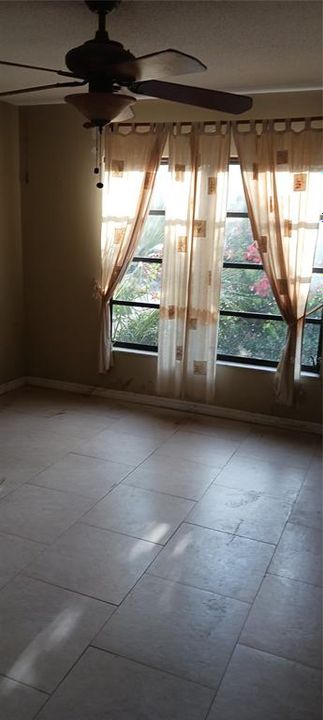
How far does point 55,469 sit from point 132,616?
144cm

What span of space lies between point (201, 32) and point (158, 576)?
103 inches

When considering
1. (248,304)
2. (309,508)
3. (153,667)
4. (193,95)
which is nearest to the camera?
(153,667)

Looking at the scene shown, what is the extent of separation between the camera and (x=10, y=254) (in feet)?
16.0

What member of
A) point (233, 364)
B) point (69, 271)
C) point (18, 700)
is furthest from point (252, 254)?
point (18, 700)

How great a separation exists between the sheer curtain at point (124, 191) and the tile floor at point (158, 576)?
54.9 inches

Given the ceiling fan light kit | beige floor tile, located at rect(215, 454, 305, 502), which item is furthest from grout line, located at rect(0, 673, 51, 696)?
the ceiling fan light kit

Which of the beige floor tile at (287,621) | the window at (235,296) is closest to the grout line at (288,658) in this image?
the beige floor tile at (287,621)

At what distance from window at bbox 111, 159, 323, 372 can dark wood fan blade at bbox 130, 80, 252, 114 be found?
175 cm

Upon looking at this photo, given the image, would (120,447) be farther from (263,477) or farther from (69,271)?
(69,271)

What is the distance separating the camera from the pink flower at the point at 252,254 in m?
4.22

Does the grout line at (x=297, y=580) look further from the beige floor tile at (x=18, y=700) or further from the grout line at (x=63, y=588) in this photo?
the beige floor tile at (x=18, y=700)

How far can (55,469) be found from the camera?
3.52 m

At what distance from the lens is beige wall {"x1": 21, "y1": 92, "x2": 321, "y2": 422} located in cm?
446

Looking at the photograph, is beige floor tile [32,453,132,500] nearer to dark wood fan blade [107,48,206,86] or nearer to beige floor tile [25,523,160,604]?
beige floor tile [25,523,160,604]
